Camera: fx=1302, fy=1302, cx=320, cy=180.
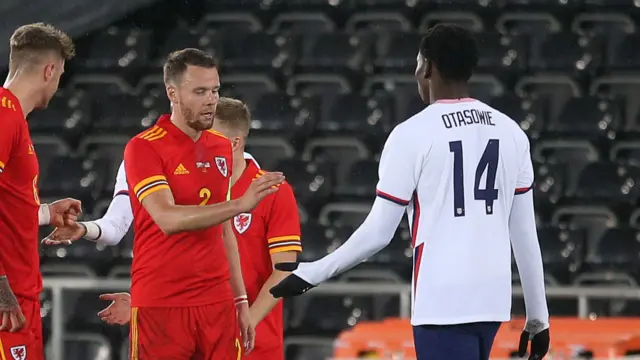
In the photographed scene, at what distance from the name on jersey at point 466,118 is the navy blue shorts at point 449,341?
0.59 metres

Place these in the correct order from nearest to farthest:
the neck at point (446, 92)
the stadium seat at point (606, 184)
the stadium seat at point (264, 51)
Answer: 1. the neck at point (446, 92)
2. the stadium seat at point (606, 184)
3. the stadium seat at point (264, 51)

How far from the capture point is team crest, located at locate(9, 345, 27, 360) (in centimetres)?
440

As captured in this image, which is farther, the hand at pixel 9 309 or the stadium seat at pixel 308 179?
the stadium seat at pixel 308 179

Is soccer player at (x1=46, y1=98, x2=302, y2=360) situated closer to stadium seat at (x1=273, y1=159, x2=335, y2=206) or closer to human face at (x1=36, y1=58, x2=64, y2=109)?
human face at (x1=36, y1=58, x2=64, y2=109)

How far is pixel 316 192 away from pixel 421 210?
4862 mm

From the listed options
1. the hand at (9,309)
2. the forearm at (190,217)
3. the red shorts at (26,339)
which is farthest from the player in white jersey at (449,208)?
the red shorts at (26,339)

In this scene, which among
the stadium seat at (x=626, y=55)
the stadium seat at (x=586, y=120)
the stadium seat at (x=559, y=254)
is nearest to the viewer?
the stadium seat at (x=559, y=254)

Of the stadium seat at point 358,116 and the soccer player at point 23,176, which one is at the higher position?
the stadium seat at point 358,116

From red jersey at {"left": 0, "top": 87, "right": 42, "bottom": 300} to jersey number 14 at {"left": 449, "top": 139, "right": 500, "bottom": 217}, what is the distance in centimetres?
152

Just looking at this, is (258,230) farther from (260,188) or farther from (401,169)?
(401,169)

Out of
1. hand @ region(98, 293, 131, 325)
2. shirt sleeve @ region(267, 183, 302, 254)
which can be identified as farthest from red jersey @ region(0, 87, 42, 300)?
shirt sleeve @ region(267, 183, 302, 254)

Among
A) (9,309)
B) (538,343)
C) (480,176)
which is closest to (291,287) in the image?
(480,176)

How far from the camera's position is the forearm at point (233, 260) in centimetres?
465

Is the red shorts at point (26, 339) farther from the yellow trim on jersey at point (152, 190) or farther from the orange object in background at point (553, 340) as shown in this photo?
the orange object in background at point (553, 340)
